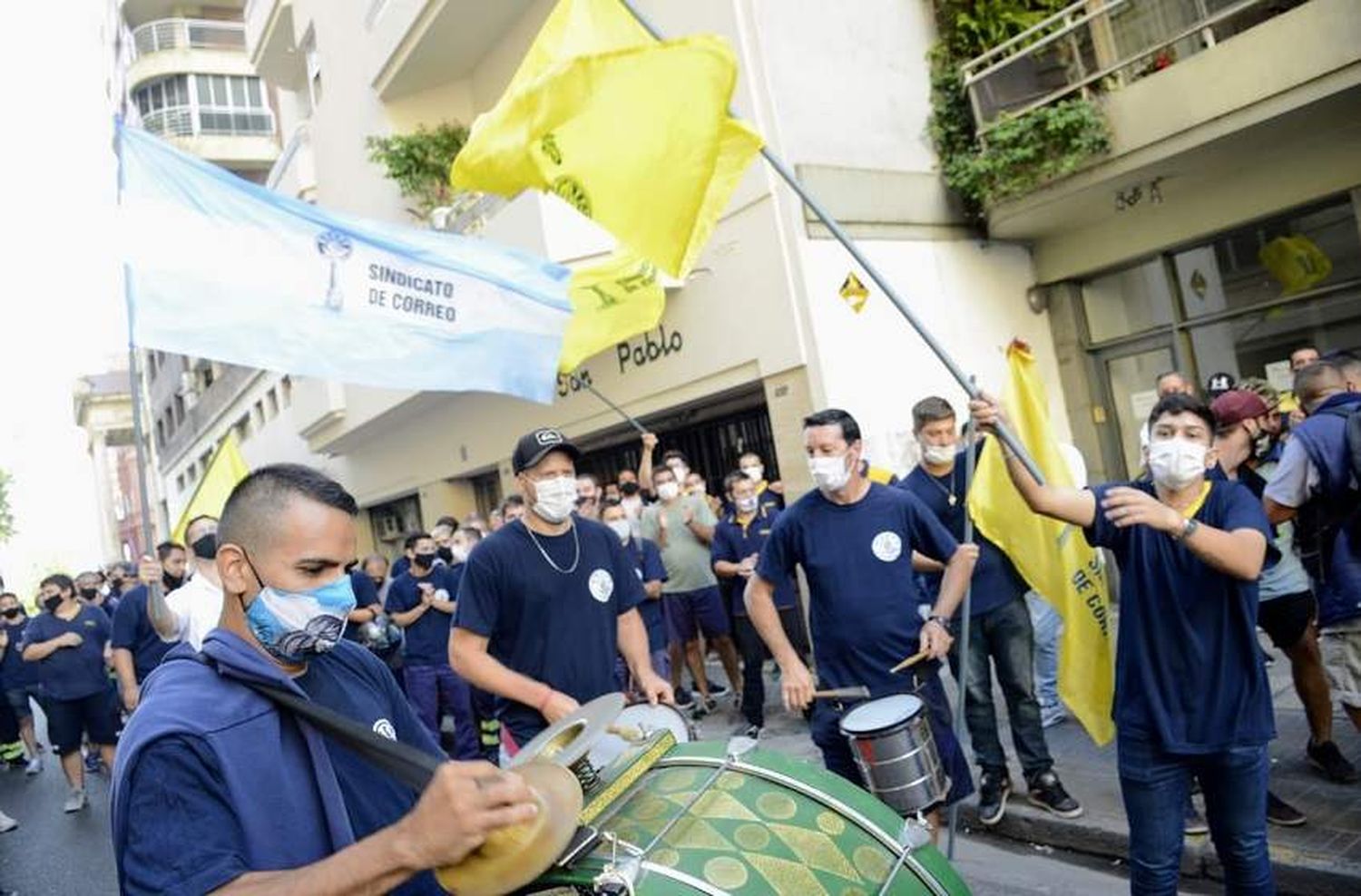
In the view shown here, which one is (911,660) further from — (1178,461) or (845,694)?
(1178,461)

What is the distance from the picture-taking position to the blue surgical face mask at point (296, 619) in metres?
1.94

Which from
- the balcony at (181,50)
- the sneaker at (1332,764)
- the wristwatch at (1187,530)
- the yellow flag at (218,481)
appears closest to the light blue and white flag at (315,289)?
the yellow flag at (218,481)

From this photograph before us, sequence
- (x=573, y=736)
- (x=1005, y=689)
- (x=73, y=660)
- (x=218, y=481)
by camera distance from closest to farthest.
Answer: (x=573, y=736), (x=1005, y=689), (x=218, y=481), (x=73, y=660)

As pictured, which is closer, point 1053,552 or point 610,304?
point 1053,552

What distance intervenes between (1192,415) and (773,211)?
6982 mm

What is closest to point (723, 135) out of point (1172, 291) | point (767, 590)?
point (767, 590)

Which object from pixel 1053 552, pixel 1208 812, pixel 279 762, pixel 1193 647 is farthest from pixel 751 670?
pixel 279 762

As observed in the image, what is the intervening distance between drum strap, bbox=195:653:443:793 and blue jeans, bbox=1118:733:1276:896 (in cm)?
244

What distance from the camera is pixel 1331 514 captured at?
4.38m

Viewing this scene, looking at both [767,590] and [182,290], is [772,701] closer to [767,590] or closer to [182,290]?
[767,590]

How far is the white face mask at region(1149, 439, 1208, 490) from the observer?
3.26 metres

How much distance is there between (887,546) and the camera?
428cm

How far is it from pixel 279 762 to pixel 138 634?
678 cm

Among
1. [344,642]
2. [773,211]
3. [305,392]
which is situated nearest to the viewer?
[344,642]
